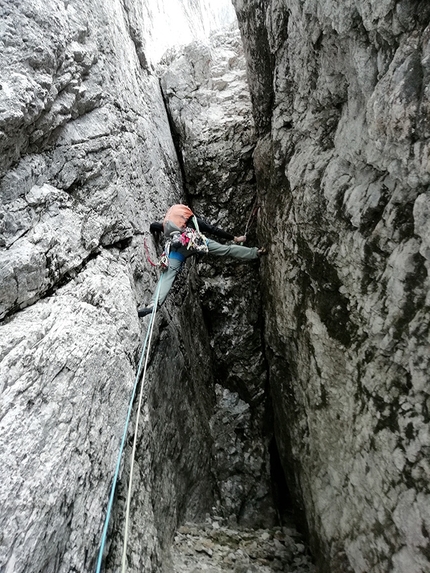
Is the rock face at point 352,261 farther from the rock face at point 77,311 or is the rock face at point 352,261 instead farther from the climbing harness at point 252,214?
the rock face at point 77,311

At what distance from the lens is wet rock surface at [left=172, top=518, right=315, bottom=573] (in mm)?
4875

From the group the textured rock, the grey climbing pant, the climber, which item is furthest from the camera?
the textured rock

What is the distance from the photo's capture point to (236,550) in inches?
211

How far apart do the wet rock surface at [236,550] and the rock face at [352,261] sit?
61cm

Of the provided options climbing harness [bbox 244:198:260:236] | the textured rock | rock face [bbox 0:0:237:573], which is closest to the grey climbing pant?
rock face [bbox 0:0:237:573]

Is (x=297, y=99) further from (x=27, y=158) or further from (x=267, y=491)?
(x=267, y=491)

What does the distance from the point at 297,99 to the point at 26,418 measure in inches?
181

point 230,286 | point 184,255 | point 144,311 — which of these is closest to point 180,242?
point 184,255

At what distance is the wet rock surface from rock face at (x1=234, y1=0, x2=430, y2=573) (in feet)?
2.00

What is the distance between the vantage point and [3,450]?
2604 millimetres

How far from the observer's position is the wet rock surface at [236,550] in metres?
4.88

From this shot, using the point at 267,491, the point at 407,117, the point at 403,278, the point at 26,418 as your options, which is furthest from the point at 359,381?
the point at 267,491

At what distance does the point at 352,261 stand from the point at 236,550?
4.36 metres

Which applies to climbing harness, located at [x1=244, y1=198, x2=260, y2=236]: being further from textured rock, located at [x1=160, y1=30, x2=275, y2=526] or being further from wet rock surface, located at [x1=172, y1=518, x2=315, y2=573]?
wet rock surface, located at [x1=172, y1=518, x2=315, y2=573]
